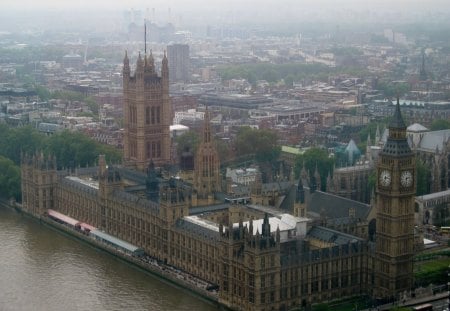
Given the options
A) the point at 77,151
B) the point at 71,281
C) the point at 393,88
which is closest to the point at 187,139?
the point at 77,151

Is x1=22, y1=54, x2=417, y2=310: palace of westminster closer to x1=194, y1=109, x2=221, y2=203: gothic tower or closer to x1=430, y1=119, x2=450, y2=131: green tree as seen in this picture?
x1=194, y1=109, x2=221, y2=203: gothic tower

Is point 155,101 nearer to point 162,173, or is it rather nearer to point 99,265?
point 162,173

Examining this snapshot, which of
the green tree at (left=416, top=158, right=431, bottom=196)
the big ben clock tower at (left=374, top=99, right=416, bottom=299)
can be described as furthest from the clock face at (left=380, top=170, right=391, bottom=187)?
the green tree at (left=416, top=158, right=431, bottom=196)

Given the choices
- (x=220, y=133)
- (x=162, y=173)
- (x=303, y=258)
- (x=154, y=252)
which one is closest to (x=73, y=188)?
(x=162, y=173)

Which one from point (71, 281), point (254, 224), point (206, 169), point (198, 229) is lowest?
point (71, 281)

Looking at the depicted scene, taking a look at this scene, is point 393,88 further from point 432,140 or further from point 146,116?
point 146,116
